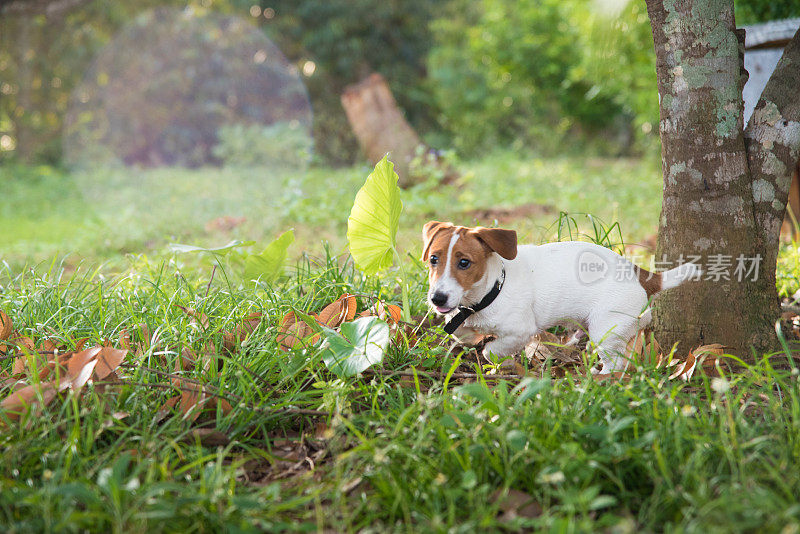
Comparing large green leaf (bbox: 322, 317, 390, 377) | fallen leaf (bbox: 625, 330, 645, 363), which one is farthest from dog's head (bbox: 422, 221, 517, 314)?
fallen leaf (bbox: 625, 330, 645, 363)

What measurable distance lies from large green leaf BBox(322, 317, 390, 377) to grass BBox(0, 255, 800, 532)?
0.18ft

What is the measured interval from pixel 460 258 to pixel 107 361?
1155 millimetres

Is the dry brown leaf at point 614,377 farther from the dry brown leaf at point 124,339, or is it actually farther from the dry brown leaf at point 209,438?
the dry brown leaf at point 124,339

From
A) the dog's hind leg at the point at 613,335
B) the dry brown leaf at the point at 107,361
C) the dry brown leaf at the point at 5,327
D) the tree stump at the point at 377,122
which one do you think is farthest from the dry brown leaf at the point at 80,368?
the tree stump at the point at 377,122

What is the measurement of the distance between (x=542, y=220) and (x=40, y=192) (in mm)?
9195

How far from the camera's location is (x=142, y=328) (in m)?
2.38

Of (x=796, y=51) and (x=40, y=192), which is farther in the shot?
(x=40, y=192)

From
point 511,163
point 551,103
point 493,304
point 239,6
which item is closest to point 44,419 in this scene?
point 493,304

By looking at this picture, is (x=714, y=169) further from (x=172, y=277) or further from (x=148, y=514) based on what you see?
(x=172, y=277)

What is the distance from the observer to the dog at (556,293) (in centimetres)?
225

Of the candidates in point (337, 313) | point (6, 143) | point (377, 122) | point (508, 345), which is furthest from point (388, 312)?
point (6, 143)

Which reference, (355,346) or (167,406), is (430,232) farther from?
(167,406)

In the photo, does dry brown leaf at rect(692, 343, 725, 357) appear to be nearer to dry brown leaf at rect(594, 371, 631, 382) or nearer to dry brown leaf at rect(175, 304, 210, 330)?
dry brown leaf at rect(594, 371, 631, 382)

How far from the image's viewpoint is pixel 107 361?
6.40 ft
